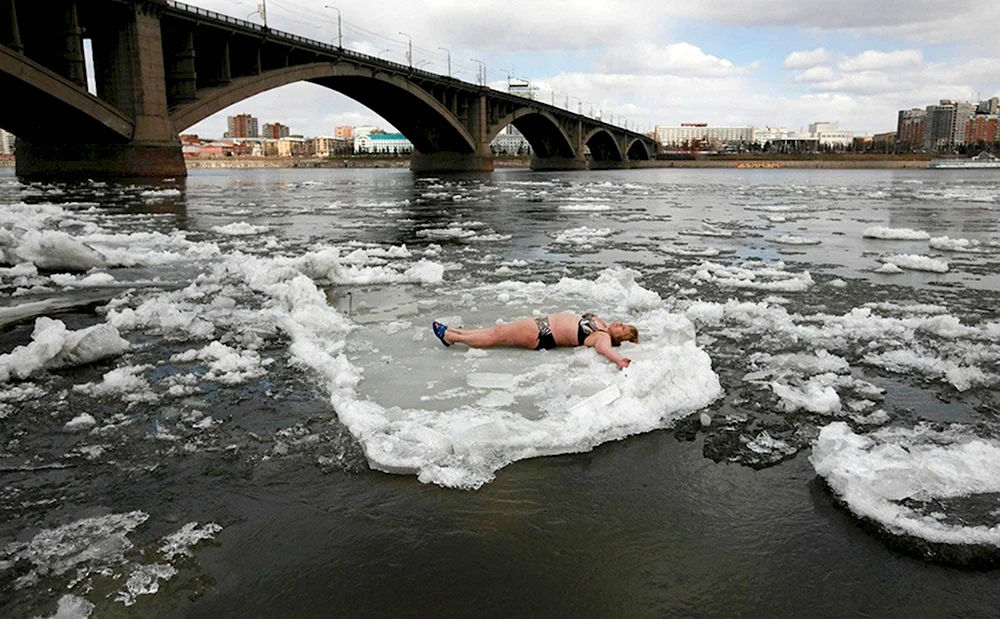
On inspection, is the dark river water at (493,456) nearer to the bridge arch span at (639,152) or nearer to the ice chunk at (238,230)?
the ice chunk at (238,230)

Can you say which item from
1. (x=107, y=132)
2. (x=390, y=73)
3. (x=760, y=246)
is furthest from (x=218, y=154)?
(x=760, y=246)

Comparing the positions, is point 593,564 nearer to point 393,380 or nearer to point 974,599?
point 974,599

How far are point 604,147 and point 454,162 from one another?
2121 inches

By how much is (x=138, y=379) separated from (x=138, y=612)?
2.44 meters

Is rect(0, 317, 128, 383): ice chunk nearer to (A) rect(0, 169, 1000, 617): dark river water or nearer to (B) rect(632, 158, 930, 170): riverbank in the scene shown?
(A) rect(0, 169, 1000, 617): dark river water

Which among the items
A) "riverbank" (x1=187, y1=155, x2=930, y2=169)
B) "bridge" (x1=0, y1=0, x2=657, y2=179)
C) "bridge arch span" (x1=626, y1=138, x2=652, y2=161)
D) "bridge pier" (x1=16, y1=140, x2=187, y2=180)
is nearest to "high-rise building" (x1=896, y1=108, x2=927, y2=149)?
"riverbank" (x1=187, y1=155, x2=930, y2=169)

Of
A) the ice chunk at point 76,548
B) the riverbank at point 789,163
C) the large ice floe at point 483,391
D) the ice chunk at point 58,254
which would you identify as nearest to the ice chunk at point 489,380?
the large ice floe at point 483,391

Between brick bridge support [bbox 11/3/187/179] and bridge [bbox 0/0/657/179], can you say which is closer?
bridge [bbox 0/0/657/179]

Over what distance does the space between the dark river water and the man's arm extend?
73 mm

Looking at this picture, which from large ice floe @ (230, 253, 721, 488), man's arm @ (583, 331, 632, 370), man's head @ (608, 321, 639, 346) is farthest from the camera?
man's head @ (608, 321, 639, 346)

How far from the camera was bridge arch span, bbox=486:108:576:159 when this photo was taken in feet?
254

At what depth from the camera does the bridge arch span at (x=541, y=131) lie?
7744 cm

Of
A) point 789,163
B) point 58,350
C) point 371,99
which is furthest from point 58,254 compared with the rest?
point 789,163

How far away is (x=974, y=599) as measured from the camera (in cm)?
223
